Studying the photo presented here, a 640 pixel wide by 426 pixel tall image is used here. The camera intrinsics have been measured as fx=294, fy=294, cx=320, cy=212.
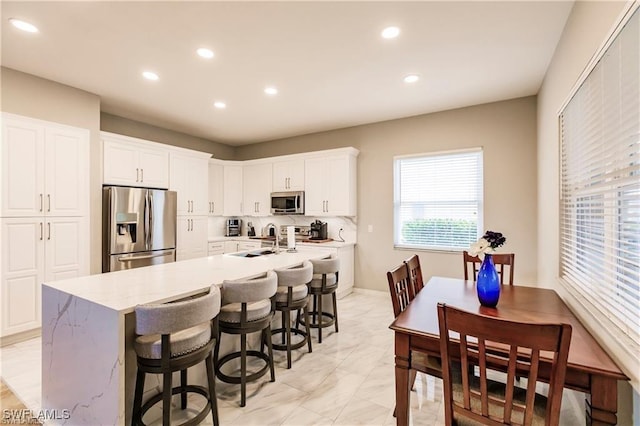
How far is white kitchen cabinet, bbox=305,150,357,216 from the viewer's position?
15.7 ft

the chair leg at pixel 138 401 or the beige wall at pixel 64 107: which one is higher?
the beige wall at pixel 64 107

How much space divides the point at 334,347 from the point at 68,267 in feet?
10.5

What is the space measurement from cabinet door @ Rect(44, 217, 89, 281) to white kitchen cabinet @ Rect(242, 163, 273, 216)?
279 centimetres

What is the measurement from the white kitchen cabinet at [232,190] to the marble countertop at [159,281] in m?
3.11

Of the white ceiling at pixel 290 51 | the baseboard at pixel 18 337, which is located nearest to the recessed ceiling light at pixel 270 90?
the white ceiling at pixel 290 51

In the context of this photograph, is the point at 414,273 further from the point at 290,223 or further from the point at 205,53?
the point at 290,223

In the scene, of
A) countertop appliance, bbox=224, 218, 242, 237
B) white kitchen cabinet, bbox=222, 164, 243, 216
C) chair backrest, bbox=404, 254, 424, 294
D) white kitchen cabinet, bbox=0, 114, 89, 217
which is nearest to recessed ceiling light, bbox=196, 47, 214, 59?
white kitchen cabinet, bbox=0, 114, 89, 217

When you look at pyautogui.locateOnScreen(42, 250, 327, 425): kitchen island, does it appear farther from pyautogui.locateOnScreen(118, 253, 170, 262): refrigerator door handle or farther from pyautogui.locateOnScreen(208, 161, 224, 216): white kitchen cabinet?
pyautogui.locateOnScreen(208, 161, 224, 216): white kitchen cabinet

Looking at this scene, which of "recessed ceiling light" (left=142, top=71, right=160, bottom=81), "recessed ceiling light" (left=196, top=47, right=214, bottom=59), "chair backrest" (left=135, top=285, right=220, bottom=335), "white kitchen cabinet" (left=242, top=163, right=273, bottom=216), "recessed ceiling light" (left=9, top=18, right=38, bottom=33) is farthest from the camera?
"white kitchen cabinet" (left=242, top=163, right=273, bottom=216)

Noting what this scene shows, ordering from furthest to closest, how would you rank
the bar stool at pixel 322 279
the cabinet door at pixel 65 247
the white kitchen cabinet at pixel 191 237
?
the white kitchen cabinet at pixel 191 237
the cabinet door at pixel 65 247
the bar stool at pixel 322 279

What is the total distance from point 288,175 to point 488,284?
4069 millimetres

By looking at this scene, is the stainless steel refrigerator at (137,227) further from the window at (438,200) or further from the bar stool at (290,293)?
the window at (438,200)

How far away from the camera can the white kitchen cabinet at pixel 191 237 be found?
→ 15.6 ft

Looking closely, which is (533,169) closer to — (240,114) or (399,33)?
(399,33)
